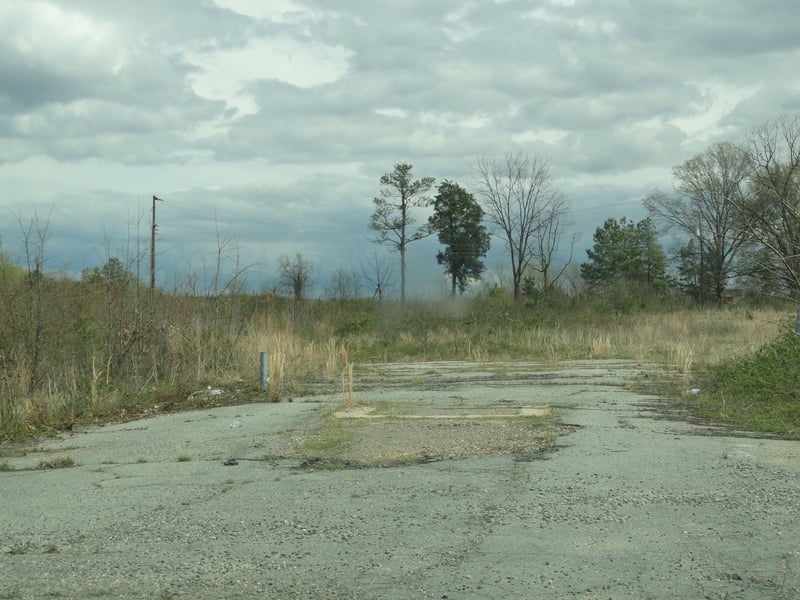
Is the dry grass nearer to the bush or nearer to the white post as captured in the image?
the white post

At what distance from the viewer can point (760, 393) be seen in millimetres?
14773

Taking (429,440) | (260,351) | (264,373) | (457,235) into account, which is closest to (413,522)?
(429,440)

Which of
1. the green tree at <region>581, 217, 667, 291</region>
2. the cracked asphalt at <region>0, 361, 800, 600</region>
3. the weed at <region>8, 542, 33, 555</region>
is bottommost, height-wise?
the weed at <region>8, 542, 33, 555</region>

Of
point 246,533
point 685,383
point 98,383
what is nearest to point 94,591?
point 246,533

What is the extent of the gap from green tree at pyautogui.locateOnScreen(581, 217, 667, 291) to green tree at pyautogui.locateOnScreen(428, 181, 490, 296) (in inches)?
431

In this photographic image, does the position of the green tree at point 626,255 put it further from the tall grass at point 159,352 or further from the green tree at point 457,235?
the tall grass at point 159,352

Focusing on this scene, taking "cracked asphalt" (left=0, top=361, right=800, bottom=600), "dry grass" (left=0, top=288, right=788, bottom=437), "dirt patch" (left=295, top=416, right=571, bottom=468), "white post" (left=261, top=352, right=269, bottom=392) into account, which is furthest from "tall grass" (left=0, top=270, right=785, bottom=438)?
"dirt patch" (left=295, top=416, right=571, bottom=468)

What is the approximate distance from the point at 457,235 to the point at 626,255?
17963mm

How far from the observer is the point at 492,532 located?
21.0ft

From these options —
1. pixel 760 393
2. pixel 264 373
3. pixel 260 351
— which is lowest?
pixel 760 393

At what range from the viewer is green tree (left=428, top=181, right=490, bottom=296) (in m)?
62.4

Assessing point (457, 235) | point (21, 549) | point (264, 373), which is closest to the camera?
point (21, 549)

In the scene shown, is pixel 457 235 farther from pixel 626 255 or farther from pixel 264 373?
pixel 264 373

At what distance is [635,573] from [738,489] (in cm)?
280
